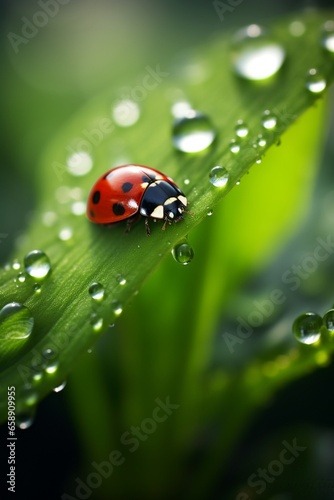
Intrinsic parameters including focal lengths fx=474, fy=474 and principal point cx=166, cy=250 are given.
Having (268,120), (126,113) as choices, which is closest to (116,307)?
(268,120)

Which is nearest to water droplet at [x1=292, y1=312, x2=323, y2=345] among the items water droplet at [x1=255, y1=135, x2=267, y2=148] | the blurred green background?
the blurred green background

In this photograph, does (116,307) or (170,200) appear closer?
(116,307)

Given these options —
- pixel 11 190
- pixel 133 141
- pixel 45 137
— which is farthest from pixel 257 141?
pixel 45 137

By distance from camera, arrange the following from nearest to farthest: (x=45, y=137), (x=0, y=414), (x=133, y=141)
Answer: (x=0, y=414), (x=133, y=141), (x=45, y=137)

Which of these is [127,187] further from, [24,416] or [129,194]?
[24,416]

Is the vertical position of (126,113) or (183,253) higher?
(126,113)

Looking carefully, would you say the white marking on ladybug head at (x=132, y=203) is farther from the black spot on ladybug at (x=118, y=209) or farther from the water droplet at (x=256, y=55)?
the water droplet at (x=256, y=55)

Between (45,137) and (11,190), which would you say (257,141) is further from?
(45,137)
